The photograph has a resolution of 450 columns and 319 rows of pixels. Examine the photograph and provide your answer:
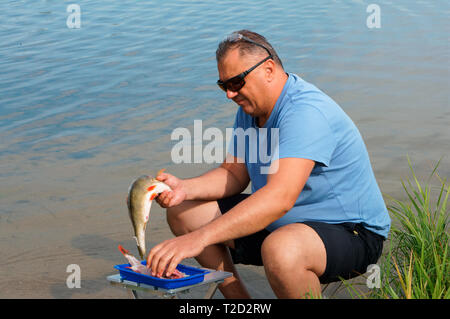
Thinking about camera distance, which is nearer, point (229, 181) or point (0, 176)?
point (229, 181)

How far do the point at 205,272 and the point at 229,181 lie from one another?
0.88 m

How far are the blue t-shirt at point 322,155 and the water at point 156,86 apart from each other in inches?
87.8

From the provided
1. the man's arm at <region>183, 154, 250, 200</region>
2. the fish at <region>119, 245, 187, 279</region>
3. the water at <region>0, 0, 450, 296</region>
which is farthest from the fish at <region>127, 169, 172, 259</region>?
the water at <region>0, 0, 450, 296</region>

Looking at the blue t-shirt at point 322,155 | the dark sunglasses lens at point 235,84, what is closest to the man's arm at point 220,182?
the blue t-shirt at point 322,155

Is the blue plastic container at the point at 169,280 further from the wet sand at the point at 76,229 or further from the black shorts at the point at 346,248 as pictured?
the wet sand at the point at 76,229

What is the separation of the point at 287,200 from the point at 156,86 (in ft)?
20.9

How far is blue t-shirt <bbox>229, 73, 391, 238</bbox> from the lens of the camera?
341cm

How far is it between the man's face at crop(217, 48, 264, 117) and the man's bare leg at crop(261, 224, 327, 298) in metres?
0.72

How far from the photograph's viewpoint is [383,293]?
3541 mm
